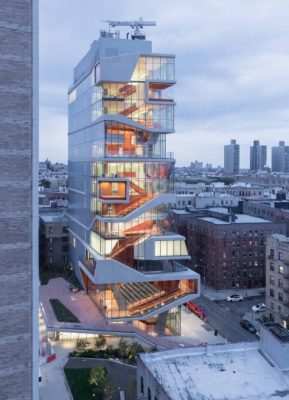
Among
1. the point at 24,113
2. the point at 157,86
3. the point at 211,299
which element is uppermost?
the point at 157,86

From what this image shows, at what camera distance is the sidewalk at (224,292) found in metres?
84.1

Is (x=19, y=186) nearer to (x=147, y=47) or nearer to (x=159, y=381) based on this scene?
(x=159, y=381)

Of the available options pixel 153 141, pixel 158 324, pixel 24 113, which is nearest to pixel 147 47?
pixel 153 141

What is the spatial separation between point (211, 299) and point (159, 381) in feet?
150

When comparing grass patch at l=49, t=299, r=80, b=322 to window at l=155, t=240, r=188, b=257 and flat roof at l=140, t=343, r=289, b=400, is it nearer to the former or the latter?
window at l=155, t=240, r=188, b=257

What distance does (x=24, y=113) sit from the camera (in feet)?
105

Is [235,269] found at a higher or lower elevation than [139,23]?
lower

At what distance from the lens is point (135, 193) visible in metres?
67.8

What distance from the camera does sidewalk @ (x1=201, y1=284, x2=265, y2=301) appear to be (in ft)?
276

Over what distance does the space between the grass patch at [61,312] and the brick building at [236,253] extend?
3124 cm

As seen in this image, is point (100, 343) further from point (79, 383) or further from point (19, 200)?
point (19, 200)

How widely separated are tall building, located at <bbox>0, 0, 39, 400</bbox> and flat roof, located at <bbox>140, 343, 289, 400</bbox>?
11.2 meters

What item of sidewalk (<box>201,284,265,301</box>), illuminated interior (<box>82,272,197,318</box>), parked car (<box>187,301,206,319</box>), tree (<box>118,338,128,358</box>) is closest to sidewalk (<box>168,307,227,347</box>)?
parked car (<box>187,301,206,319</box>)

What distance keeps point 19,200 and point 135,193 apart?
1438 inches
